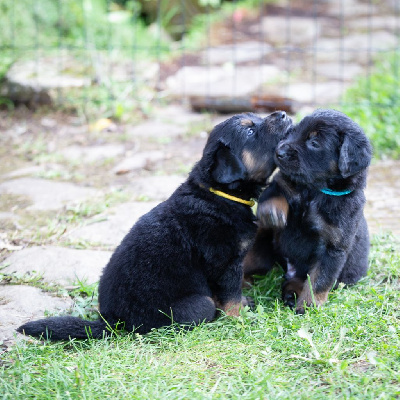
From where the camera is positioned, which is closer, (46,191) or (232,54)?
(46,191)

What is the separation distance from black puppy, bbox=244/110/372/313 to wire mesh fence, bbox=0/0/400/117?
11.9 ft

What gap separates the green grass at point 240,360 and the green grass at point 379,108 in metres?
3.00

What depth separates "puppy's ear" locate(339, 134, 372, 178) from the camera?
3218 millimetres

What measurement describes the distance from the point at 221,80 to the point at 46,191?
3685mm

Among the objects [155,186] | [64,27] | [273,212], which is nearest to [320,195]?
[273,212]

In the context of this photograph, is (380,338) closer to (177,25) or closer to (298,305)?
(298,305)

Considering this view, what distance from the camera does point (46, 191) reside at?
5.15 m

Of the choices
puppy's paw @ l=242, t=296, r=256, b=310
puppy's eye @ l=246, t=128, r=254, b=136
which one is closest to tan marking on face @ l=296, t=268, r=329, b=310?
puppy's paw @ l=242, t=296, r=256, b=310

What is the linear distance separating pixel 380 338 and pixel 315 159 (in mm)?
1111

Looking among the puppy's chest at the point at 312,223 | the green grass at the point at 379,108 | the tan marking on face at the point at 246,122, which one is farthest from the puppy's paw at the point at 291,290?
the green grass at the point at 379,108

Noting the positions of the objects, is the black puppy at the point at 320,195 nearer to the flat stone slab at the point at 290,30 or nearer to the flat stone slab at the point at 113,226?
the flat stone slab at the point at 113,226

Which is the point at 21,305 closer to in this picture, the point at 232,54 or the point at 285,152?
the point at 285,152

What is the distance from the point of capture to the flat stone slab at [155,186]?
5.04 metres

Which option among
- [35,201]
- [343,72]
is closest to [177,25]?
[343,72]
